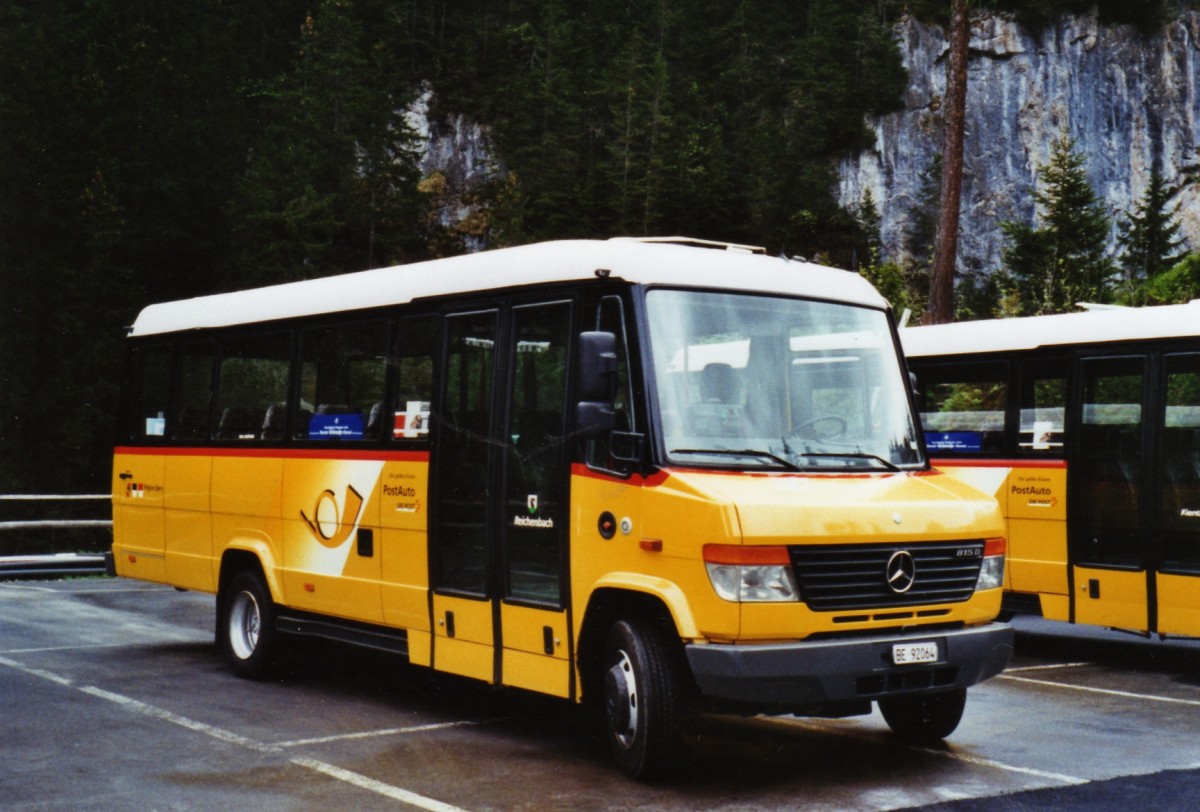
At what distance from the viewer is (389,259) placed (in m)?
67.2

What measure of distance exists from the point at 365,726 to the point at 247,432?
10.8 ft

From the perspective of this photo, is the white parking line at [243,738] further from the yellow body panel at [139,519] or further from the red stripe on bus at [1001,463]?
the red stripe on bus at [1001,463]

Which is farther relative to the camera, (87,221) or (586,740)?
(87,221)

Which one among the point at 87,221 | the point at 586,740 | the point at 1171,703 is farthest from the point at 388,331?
the point at 87,221

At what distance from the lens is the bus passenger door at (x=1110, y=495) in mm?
12094

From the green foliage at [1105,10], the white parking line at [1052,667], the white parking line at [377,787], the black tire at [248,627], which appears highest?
the green foliage at [1105,10]

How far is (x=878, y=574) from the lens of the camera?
7500mm

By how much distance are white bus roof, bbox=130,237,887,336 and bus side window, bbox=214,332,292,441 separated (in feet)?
2.39

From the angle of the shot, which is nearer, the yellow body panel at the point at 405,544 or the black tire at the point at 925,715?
the black tire at the point at 925,715

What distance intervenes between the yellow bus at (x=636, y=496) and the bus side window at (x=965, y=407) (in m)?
5.11

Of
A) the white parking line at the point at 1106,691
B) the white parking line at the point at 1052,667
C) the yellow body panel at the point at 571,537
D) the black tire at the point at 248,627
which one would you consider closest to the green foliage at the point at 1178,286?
the white parking line at the point at 1052,667

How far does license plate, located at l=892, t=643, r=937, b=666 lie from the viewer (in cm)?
744

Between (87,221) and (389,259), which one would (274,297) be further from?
(389,259)

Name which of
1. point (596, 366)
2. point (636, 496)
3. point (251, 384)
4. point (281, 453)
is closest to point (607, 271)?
point (596, 366)
